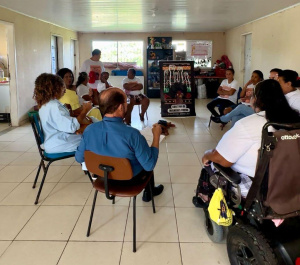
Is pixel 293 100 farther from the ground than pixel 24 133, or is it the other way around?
pixel 293 100

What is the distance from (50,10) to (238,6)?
352 centimetres

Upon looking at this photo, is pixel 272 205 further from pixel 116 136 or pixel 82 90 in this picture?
pixel 82 90

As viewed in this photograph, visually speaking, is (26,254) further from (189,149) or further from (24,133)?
(24,133)

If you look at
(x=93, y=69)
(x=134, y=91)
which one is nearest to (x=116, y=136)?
(x=93, y=69)

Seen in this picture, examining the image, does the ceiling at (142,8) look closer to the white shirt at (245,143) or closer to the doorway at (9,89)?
the doorway at (9,89)

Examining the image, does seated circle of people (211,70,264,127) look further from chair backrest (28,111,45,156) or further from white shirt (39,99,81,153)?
chair backrest (28,111,45,156)

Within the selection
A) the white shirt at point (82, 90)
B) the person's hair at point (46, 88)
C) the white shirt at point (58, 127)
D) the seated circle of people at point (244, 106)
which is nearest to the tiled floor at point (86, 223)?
the white shirt at point (58, 127)

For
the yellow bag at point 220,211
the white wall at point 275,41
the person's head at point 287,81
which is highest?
the white wall at point 275,41

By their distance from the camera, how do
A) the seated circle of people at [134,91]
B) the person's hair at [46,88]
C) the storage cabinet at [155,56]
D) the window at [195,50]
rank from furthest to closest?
the window at [195,50] → the storage cabinet at [155,56] → the seated circle of people at [134,91] → the person's hair at [46,88]

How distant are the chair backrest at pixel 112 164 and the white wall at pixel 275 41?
14.8 ft

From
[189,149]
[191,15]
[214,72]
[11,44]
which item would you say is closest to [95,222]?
[189,149]

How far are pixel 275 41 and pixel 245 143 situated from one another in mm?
5305

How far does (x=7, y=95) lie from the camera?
6.05 m

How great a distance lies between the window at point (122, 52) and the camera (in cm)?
1063
